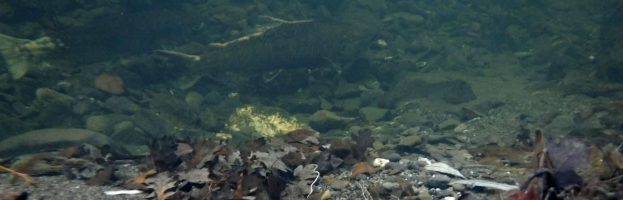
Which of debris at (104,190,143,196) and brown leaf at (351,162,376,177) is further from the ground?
debris at (104,190,143,196)

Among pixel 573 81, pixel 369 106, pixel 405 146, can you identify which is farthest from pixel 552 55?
pixel 405 146

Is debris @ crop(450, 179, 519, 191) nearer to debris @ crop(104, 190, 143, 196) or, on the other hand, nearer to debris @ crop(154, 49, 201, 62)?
debris @ crop(104, 190, 143, 196)

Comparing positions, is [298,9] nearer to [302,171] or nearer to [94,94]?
[94,94]

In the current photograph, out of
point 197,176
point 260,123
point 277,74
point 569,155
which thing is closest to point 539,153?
point 569,155

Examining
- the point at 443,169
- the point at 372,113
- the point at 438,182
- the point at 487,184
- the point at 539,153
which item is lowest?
the point at 372,113

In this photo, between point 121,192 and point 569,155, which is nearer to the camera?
point 569,155

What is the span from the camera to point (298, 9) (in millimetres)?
14906

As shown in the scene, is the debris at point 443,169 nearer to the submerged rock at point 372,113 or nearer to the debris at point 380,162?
the debris at point 380,162

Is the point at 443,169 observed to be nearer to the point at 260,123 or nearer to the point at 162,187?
the point at 162,187

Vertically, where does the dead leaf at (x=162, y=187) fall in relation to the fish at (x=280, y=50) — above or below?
above

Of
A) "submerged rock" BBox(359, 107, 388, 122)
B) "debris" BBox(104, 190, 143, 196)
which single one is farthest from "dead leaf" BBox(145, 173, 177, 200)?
"submerged rock" BBox(359, 107, 388, 122)

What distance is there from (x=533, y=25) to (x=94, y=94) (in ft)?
52.9

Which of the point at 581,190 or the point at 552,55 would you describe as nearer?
the point at 581,190

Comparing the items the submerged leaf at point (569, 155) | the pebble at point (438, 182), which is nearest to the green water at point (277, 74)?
the pebble at point (438, 182)
